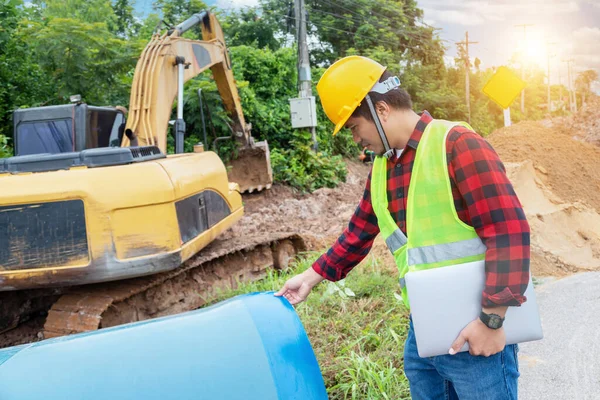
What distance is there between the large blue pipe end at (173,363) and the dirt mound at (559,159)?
36.5 feet

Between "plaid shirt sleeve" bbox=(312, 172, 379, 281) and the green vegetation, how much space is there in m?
5.67

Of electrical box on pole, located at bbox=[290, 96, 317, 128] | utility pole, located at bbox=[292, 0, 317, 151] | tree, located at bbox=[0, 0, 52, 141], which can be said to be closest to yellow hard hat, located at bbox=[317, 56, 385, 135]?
tree, located at bbox=[0, 0, 52, 141]

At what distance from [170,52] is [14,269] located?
3.20 m

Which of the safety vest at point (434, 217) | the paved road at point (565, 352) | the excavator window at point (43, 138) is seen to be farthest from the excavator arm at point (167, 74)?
the safety vest at point (434, 217)

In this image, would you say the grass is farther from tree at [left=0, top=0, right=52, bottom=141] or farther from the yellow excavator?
tree at [left=0, top=0, right=52, bottom=141]

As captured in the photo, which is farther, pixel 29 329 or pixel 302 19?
pixel 302 19

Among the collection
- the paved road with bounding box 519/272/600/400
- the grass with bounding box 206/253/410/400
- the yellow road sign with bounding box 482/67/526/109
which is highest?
the yellow road sign with bounding box 482/67/526/109

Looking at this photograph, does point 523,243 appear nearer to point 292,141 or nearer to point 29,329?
point 29,329

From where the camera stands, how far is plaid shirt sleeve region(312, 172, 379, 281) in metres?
2.35

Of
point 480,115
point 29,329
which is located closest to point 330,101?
point 29,329

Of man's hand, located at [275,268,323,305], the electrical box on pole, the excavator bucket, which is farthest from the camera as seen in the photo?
the electrical box on pole

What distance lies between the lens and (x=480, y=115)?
30609mm

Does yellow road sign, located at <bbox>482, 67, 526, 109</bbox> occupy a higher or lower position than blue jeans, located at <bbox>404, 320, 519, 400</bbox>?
higher

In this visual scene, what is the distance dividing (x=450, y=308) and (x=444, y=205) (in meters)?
0.31
